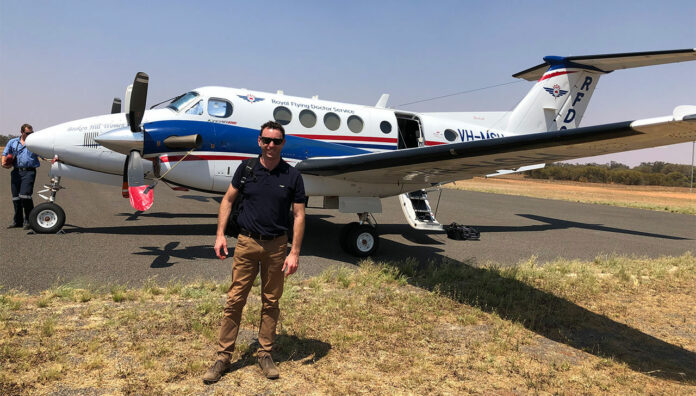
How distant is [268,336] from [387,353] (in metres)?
1.28

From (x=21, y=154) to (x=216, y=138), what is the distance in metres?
4.83

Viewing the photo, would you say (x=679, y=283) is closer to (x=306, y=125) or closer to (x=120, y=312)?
(x=306, y=125)

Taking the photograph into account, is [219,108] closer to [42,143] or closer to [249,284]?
[42,143]

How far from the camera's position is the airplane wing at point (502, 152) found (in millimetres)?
4039

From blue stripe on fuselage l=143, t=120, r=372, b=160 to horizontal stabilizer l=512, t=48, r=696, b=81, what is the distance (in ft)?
29.7

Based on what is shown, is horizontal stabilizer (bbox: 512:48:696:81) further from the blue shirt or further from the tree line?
the tree line

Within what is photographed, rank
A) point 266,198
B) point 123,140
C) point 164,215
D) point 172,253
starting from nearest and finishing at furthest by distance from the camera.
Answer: point 266,198 → point 123,140 → point 172,253 → point 164,215

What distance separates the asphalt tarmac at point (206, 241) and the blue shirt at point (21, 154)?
1.53 m

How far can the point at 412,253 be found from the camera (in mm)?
9250

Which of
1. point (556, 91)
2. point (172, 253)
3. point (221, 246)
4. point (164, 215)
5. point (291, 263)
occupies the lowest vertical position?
point (172, 253)

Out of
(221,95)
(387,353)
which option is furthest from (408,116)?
(387,353)

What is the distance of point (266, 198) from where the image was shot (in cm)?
368

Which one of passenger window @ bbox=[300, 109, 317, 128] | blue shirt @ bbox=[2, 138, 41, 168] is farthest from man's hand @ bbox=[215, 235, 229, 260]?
blue shirt @ bbox=[2, 138, 41, 168]

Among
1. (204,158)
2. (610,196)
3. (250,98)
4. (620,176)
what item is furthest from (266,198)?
(620,176)
